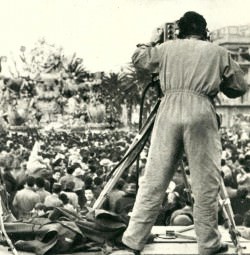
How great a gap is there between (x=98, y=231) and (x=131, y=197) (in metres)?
3.19

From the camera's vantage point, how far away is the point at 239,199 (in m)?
8.85

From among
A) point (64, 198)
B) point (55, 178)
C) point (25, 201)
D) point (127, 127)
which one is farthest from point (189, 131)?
point (127, 127)

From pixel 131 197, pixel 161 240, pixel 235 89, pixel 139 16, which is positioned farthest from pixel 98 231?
pixel 139 16

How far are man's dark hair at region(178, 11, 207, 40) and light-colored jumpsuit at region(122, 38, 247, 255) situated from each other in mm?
88

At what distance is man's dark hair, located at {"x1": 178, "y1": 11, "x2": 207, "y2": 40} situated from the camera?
4043 millimetres

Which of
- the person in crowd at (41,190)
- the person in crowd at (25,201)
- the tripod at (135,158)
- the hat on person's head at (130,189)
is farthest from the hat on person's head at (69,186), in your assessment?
the tripod at (135,158)

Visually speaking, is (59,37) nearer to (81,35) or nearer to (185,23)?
(81,35)

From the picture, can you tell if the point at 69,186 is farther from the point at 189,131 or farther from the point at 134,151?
the point at 189,131

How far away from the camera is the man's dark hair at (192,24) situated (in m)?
4.04

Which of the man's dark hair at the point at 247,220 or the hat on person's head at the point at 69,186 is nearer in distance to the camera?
the man's dark hair at the point at 247,220

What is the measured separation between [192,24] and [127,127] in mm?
19571

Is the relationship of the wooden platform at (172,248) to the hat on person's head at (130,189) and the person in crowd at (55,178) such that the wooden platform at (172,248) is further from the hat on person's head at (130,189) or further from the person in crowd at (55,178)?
the person in crowd at (55,178)

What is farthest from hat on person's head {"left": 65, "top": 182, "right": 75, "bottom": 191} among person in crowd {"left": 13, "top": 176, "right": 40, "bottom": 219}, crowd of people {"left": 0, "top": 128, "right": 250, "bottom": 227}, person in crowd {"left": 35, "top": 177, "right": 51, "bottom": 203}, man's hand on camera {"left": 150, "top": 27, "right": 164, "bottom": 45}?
man's hand on camera {"left": 150, "top": 27, "right": 164, "bottom": 45}

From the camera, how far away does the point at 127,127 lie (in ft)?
77.5
